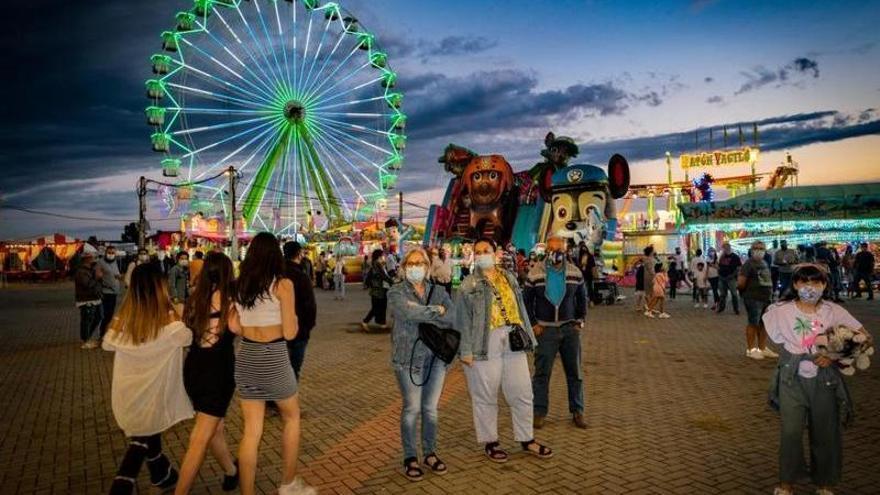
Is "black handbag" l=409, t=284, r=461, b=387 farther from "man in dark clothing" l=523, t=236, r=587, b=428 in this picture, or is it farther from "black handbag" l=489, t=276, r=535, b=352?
"man in dark clothing" l=523, t=236, r=587, b=428

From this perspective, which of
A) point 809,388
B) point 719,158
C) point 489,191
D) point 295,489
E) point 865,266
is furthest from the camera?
point 719,158

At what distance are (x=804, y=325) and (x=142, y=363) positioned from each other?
4131 millimetres

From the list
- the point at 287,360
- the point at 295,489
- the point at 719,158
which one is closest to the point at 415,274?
the point at 287,360

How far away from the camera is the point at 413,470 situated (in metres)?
4.23

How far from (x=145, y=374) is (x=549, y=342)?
325 centimetres

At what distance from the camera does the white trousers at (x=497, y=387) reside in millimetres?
4527

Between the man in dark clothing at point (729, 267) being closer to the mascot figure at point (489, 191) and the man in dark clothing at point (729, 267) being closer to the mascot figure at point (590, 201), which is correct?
the mascot figure at point (590, 201)

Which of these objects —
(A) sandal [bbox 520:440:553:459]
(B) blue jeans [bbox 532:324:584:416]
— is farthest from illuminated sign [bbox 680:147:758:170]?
(A) sandal [bbox 520:440:553:459]

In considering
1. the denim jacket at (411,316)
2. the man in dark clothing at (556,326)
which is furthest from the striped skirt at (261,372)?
the man in dark clothing at (556,326)

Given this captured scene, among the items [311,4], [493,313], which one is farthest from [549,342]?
[311,4]

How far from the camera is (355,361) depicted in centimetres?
894

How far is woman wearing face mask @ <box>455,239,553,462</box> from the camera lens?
14.7 feet

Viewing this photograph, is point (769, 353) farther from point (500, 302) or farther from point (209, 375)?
point (209, 375)

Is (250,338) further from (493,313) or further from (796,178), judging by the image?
(796,178)
